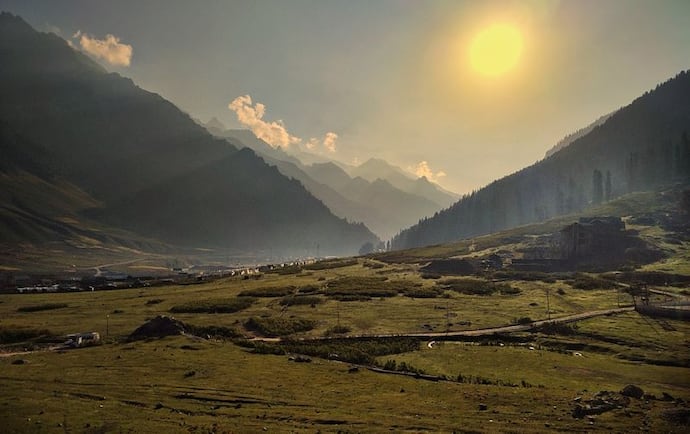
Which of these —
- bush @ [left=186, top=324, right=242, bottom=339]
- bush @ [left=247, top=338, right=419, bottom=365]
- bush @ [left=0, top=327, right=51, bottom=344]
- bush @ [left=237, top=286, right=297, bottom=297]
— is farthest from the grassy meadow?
bush @ [left=237, top=286, right=297, bottom=297]

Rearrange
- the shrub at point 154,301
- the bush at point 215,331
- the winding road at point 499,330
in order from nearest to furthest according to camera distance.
→ the bush at point 215,331, the winding road at point 499,330, the shrub at point 154,301

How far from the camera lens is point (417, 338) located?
8781 centimetres

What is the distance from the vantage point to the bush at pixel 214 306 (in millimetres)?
113125

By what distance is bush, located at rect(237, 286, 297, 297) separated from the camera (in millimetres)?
137375

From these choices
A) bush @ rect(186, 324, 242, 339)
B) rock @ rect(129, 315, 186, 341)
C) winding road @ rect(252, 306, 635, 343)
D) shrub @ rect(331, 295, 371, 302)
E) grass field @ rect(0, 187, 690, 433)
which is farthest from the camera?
shrub @ rect(331, 295, 371, 302)

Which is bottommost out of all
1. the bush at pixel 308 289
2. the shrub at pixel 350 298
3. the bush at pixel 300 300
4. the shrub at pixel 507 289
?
the bush at pixel 300 300

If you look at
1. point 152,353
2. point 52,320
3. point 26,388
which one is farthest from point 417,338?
point 52,320

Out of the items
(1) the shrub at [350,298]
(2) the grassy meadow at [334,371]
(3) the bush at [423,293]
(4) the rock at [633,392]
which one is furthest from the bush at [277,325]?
(4) the rock at [633,392]

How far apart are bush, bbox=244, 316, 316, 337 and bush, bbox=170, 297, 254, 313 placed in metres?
16.4

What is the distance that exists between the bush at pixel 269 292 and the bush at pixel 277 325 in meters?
35.6

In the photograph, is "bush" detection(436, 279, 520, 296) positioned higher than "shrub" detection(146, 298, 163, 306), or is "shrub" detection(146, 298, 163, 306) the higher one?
"bush" detection(436, 279, 520, 296)

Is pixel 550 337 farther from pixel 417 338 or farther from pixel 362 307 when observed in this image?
pixel 362 307

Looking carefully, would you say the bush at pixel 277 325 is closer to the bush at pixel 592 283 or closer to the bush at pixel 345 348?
the bush at pixel 345 348

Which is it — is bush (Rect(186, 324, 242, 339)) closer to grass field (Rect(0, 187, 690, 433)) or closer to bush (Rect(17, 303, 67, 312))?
grass field (Rect(0, 187, 690, 433))
